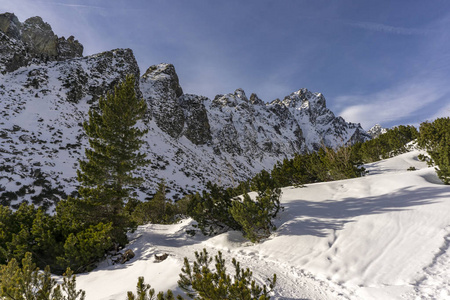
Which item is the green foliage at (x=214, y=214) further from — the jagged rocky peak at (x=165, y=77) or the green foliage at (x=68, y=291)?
the jagged rocky peak at (x=165, y=77)

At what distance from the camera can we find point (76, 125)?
1407 inches

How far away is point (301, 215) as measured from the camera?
27.0ft

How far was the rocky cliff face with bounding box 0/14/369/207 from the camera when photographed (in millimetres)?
22547

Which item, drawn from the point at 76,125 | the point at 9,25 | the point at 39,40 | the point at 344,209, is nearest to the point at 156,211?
the point at 344,209

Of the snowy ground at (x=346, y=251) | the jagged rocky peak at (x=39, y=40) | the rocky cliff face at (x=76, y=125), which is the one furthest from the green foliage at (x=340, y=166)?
the jagged rocky peak at (x=39, y=40)

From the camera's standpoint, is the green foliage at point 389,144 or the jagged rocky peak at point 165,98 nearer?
the green foliage at point 389,144

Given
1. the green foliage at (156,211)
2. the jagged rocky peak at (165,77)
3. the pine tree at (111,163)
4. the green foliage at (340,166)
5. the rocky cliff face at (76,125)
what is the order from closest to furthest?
the pine tree at (111,163)
the green foliage at (340,166)
the green foliage at (156,211)
the rocky cliff face at (76,125)
the jagged rocky peak at (165,77)

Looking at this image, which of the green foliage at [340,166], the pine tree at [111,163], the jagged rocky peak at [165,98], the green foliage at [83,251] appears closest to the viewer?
the green foliage at [83,251]

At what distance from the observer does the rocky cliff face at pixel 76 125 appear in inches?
888

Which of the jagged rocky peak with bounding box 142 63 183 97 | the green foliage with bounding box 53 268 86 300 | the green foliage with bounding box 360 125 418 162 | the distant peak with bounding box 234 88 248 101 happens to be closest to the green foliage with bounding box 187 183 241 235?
the green foliage with bounding box 53 268 86 300

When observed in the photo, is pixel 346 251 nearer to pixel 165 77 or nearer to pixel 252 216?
pixel 252 216

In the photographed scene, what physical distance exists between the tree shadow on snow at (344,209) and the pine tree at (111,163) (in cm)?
768

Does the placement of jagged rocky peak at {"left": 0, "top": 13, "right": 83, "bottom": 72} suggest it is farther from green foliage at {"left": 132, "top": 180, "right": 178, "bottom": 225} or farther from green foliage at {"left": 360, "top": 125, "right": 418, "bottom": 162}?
green foliage at {"left": 360, "top": 125, "right": 418, "bottom": 162}

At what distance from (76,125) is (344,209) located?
4184 cm
